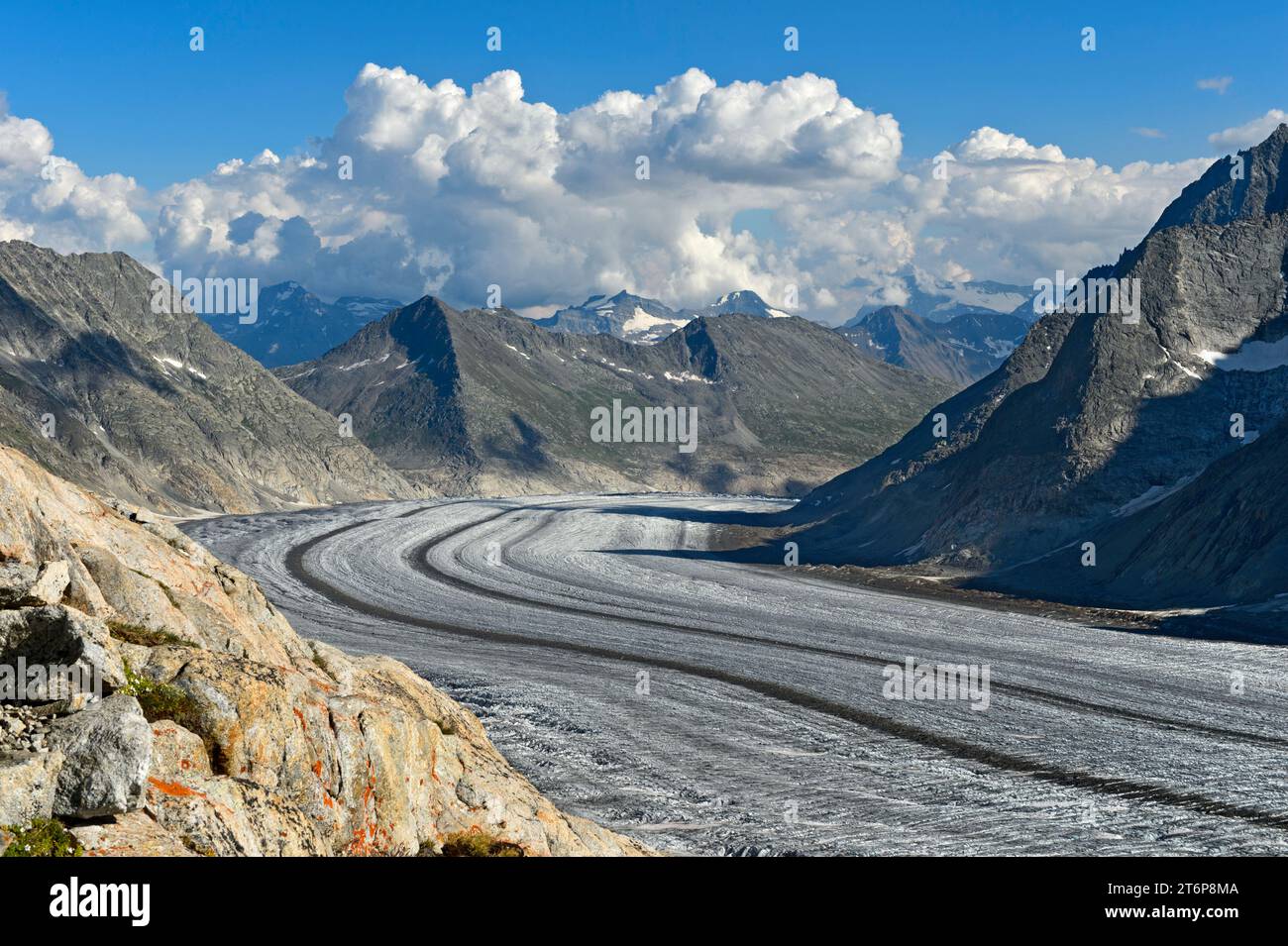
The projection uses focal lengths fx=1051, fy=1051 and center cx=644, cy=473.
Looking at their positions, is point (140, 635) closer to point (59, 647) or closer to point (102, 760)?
point (59, 647)

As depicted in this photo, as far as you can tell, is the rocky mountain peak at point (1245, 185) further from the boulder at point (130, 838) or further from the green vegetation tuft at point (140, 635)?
the boulder at point (130, 838)

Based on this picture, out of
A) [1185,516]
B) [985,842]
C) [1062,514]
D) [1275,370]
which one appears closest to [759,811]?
[985,842]

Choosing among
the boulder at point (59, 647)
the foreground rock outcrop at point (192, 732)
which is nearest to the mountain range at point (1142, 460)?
the foreground rock outcrop at point (192, 732)

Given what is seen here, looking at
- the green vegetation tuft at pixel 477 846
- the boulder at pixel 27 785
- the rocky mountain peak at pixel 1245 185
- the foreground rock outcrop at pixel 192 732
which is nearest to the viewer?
the boulder at pixel 27 785

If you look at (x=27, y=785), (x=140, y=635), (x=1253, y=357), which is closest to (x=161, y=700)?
(x=27, y=785)
